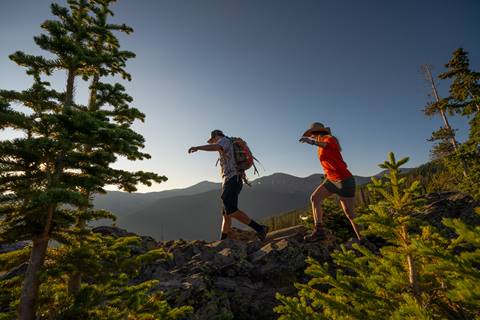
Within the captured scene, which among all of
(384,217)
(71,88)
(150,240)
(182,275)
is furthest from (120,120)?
(384,217)

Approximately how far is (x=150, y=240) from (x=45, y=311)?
17.1 feet

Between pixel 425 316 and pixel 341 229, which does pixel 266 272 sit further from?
pixel 425 316

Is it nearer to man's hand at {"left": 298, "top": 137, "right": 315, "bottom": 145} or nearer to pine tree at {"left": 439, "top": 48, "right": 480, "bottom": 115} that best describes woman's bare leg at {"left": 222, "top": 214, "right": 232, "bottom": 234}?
man's hand at {"left": 298, "top": 137, "right": 315, "bottom": 145}

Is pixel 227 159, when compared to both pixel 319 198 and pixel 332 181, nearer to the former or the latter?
pixel 319 198

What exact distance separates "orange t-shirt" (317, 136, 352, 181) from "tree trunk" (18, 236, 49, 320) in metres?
5.48

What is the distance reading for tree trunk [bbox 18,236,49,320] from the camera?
2.73m

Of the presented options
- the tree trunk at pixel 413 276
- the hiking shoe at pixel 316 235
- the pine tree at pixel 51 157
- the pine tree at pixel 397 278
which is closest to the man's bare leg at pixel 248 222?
the hiking shoe at pixel 316 235

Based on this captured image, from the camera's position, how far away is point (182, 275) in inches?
217

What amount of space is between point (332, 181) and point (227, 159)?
107 inches

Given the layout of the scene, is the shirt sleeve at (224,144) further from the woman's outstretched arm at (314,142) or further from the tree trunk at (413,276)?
the tree trunk at (413,276)

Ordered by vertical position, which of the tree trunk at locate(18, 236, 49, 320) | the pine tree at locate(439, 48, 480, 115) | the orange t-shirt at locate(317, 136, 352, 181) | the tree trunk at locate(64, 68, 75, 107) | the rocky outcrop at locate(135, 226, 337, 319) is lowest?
the rocky outcrop at locate(135, 226, 337, 319)

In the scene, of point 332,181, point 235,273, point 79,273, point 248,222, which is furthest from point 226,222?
point 79,273

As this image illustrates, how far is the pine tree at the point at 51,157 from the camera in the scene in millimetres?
2699

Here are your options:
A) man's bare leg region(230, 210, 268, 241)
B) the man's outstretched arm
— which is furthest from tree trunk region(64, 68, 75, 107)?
man's bare leg region(230, 210, 268, 241)
